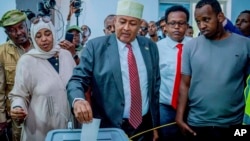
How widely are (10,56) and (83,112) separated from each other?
4.98 ft

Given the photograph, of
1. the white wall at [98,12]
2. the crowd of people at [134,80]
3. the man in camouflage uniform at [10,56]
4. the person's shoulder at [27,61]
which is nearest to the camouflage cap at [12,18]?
the man in camouflage uniform at [10,56]

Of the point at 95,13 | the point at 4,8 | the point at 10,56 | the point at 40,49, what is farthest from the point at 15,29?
the point at 95,13

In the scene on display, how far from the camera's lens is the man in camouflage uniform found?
2.36 meters

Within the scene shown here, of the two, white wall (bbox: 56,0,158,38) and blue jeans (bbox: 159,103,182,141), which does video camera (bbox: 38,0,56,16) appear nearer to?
white wall (bbox: 56,0,158,38)

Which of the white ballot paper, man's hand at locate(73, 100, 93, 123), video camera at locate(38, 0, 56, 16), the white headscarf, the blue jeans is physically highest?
video camera at locate(38, 0, 56, 16)

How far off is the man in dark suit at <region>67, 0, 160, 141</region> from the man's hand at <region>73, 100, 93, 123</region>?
0.39m

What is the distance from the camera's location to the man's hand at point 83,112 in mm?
1086

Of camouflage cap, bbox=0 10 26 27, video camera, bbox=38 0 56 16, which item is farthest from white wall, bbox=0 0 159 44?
camouflage cap, bbox=0 10 26 27

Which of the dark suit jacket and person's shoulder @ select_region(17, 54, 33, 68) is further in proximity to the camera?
person's shoulder @ select_region(17, 54, 33, 68)

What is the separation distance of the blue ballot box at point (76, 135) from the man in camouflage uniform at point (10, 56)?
4.20ft

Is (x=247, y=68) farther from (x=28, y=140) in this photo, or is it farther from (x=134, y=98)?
(x=28, y=140)

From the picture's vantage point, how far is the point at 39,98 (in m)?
2.00

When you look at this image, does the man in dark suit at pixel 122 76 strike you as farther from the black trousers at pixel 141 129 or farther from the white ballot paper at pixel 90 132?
the white ballot paper at pixel 90 132

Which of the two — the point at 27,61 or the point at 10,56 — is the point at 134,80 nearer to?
the point at 27,61
